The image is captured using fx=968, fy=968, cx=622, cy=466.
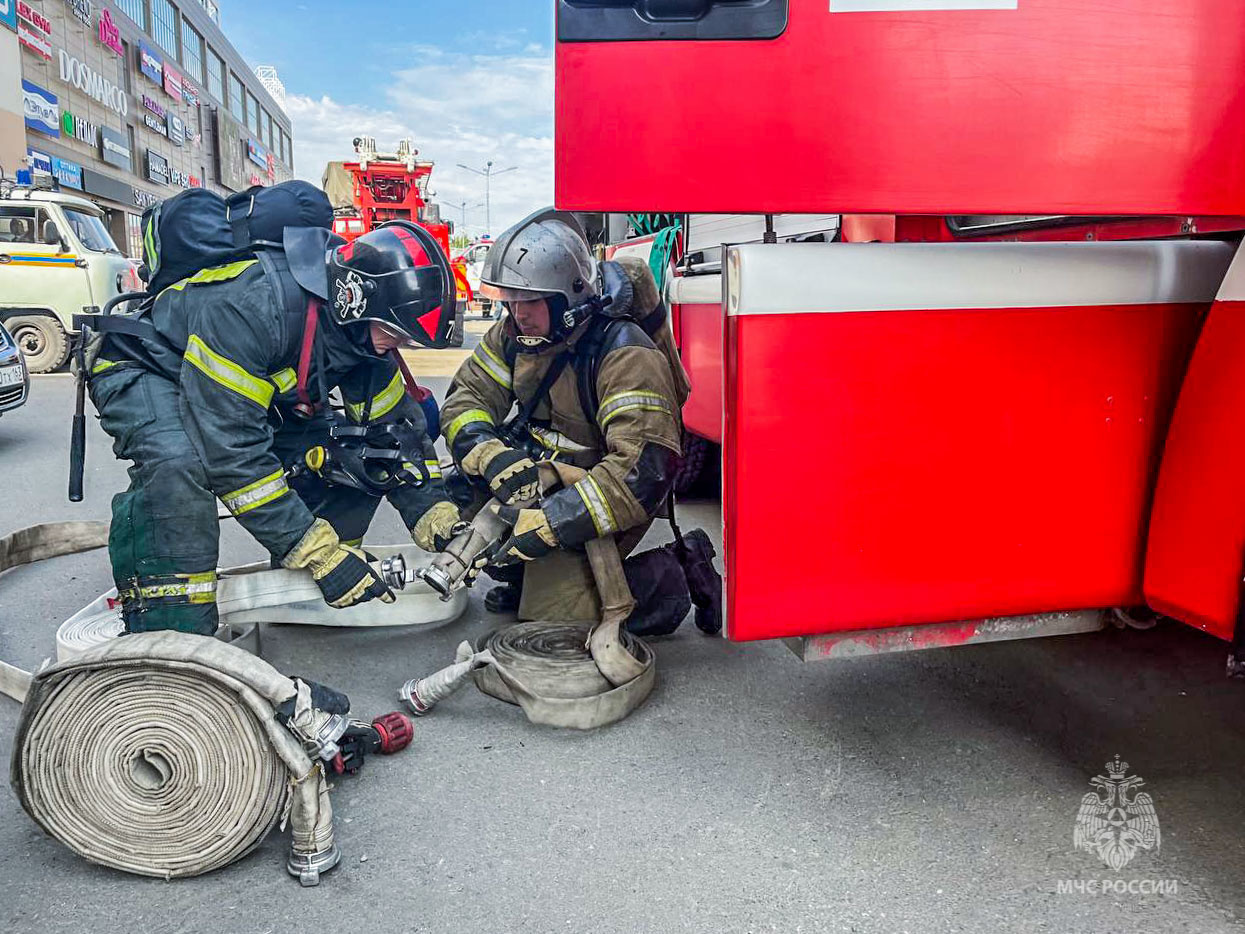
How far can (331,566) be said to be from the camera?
2598 mm

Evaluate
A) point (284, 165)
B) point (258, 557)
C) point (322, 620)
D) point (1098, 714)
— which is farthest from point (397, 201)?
point (284, 165)

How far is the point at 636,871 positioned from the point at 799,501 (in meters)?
0.86

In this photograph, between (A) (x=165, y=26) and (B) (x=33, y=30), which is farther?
(A) (x=165, y=26)

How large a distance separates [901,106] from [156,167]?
117 feet

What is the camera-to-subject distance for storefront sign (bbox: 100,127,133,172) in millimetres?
26359

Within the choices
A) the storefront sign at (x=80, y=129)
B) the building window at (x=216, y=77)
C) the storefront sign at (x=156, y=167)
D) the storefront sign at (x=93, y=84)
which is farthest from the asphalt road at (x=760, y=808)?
the building window at (x=216, y=77)

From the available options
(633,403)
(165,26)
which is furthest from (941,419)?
(165,26)

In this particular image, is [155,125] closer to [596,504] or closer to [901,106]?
[596,504]

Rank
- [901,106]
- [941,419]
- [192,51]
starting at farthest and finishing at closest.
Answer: [192,51] < [941,419] < [901,106]

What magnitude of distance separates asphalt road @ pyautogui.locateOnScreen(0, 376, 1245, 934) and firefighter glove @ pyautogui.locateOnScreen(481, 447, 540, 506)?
0.60m

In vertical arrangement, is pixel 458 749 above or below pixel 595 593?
below

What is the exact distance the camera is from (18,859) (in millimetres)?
1988

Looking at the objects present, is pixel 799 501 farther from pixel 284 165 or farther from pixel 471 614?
pixel 284 165

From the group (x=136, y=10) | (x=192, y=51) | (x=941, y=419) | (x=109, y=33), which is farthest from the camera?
(x=192, y=51)
